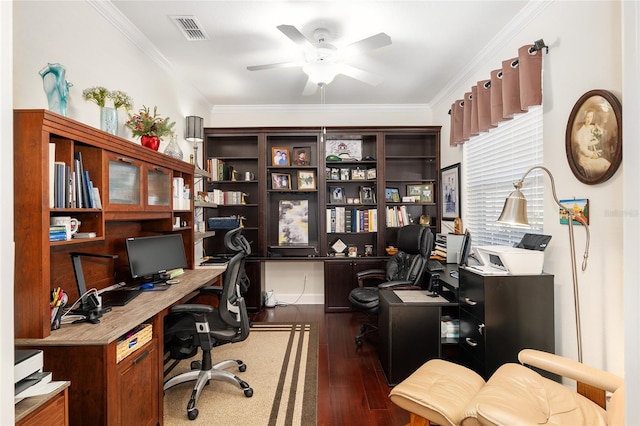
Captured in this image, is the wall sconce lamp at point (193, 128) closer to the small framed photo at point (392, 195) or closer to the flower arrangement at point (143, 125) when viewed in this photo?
the flower arrangement at point (143, 125)

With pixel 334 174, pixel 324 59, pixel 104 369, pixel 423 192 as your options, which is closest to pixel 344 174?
pixel 334 174

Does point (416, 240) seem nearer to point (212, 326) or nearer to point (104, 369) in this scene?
point (212, 326)

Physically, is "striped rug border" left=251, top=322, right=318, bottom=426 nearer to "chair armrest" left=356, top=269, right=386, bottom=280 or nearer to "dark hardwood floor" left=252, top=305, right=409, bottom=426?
"dark hardwood floor" left=252, top=305, right=409, bottom=426

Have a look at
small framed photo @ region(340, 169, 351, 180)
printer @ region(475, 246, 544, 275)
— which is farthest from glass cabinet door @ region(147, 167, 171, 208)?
printer @ region(475, 246, 544, 275)

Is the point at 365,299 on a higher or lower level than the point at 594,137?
lower

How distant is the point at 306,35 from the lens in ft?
8.35

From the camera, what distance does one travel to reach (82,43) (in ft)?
6.66

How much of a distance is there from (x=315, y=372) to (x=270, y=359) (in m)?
0.45

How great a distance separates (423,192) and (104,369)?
3812 millimetres

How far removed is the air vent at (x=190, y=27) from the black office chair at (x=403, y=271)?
8.82 ft

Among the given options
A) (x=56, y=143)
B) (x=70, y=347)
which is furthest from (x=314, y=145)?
(x=70, y=347)

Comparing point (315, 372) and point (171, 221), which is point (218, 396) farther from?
point (171, 221)

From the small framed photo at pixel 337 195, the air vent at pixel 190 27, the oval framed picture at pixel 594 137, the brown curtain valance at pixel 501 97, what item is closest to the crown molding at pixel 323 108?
the brown curtain valance at pixel 501 97

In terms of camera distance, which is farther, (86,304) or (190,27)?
(190,27)
